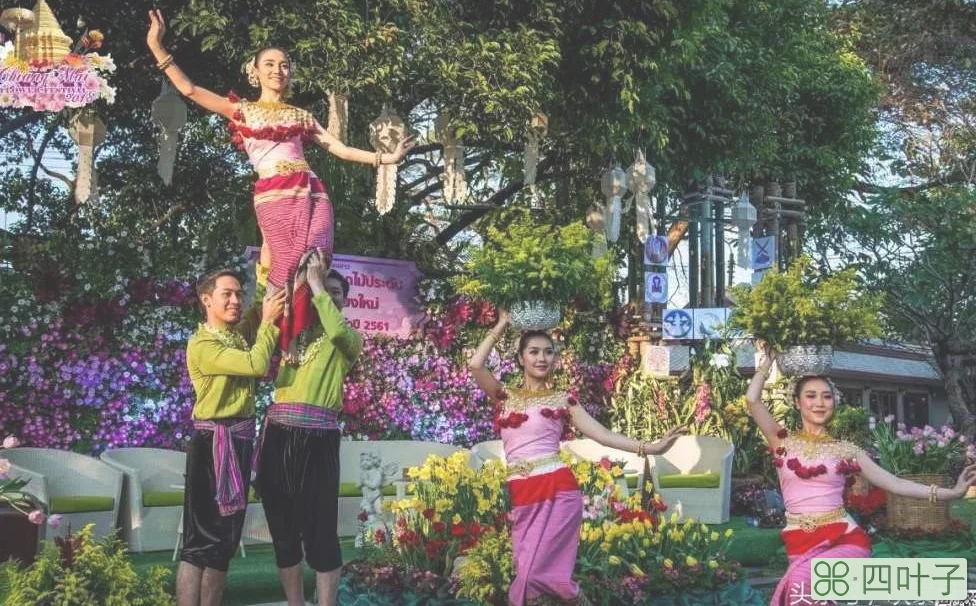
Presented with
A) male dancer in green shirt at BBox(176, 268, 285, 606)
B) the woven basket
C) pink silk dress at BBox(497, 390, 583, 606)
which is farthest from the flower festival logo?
the woven basket

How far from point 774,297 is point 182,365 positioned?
6922mm

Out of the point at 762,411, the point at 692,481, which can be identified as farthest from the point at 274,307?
the point at 692,481

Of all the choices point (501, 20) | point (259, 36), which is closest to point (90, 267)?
point (259, 36)

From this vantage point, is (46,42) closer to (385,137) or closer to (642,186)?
(385,137)

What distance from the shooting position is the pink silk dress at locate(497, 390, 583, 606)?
5.59 metres

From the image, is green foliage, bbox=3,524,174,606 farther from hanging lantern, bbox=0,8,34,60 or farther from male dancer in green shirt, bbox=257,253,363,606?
hanging lantern, bbox=0,8,34,60

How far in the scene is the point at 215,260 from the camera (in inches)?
478

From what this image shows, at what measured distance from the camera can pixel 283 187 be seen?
19.7 ft

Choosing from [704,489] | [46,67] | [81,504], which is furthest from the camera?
[704,489]

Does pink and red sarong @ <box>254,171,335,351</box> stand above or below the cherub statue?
above

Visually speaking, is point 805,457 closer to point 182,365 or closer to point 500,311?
point 500,311

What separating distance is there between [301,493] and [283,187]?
5.42ft

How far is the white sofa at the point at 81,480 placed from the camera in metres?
8.48

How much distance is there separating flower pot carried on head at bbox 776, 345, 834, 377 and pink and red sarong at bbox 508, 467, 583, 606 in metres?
1.30
